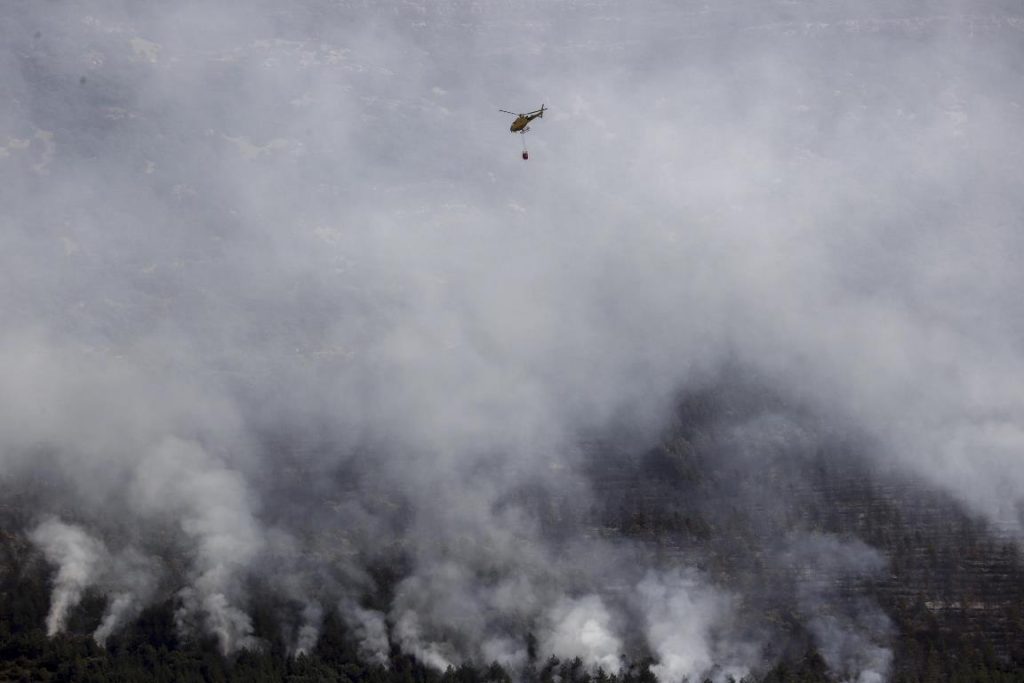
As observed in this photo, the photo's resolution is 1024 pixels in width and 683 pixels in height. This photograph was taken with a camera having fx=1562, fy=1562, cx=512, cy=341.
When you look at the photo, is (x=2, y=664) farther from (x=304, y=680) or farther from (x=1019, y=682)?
(x=1019, y=682)

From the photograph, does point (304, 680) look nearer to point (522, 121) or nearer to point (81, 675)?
point (81, 675)

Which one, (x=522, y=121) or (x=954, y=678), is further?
(x=954, y=678)

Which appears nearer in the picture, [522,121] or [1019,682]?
[522,121]

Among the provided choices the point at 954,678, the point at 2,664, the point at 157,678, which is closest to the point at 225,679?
the point at 157,678

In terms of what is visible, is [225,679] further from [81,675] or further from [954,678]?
[954,678]

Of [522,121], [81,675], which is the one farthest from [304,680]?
[522,121]

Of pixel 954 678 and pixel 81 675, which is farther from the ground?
pixel 954 678

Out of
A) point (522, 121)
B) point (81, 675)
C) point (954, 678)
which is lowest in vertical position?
point (81, 675)

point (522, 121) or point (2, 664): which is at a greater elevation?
point (522, 121)
